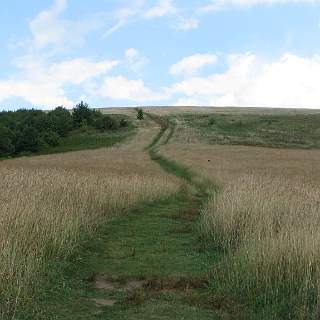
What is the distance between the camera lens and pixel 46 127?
3460 inches

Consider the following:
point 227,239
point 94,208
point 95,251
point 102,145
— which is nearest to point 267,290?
point 227,239

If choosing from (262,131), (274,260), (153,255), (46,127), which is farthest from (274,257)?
(262,131)

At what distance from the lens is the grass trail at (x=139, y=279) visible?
7.74m

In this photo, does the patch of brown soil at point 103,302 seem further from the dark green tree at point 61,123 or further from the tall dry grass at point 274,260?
the dark green tree at point 61,123

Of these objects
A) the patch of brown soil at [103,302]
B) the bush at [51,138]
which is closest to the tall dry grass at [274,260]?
the patch of brown soil at [103,302]

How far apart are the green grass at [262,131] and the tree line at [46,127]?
17.4m

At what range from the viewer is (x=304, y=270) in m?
8.08

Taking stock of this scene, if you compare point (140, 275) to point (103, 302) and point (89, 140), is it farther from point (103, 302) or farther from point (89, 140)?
point (89, 140)

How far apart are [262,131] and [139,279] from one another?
8584 centimetres

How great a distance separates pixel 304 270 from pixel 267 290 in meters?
0.62

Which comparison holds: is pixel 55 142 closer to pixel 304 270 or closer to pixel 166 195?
pixel 166 195

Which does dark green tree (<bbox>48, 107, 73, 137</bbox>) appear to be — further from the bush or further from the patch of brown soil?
the patch of brown soil

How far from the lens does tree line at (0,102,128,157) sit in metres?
80.3

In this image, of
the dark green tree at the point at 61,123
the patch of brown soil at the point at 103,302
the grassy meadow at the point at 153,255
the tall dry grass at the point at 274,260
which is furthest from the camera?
the dark green tree at the point at 61,123
